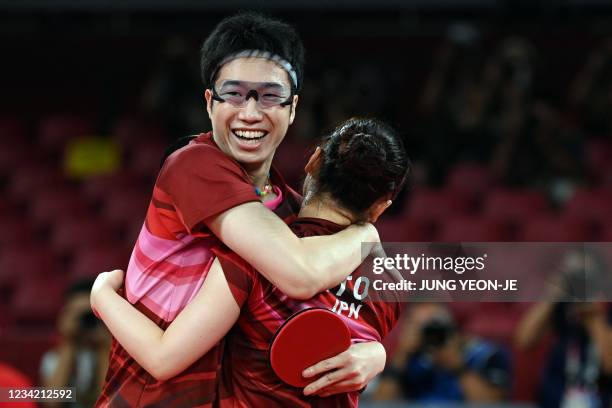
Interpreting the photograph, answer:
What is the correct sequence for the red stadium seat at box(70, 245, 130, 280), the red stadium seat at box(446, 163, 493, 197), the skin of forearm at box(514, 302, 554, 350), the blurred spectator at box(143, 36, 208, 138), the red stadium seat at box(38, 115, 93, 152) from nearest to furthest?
the skin of forearm at box(514, 302, 554, 350), the red stadium seat at box(70, 245, 130, 280), the red stadium seat at box(446, 163, 493, 197), the blurred spectator at box(143, 36, 208, 138), the red stadium seat at box(38, 115, 93, 152)

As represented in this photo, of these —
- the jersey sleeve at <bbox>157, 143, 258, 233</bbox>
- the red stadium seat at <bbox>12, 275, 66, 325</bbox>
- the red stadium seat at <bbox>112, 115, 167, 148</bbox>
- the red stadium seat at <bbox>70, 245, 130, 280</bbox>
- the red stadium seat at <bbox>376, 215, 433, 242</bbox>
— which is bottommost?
the jersey sleeve at <bbox>157, 143, 258, 233</bbox>

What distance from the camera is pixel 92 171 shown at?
24.6 feet

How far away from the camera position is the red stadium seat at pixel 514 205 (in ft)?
20.4

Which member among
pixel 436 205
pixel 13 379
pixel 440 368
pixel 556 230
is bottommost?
pixel 13 379

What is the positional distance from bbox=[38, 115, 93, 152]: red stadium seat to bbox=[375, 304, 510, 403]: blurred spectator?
389 cm

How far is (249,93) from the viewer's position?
226 centimetres

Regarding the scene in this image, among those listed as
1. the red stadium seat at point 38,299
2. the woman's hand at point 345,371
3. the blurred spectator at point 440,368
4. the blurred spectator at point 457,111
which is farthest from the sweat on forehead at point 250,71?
the blurred spectator at point 457,111

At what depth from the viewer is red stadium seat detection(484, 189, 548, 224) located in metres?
6.22

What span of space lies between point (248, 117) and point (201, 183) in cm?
21

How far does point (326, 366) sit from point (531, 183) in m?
4.53

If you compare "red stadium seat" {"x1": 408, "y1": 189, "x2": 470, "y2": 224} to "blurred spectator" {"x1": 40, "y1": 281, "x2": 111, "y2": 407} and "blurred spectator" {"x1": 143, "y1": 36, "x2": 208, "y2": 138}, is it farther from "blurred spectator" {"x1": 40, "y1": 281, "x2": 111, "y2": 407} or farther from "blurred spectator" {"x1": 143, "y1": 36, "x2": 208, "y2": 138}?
"blurred spectator" {"x1": 40, "y1": 281, "x2": 111, "y2": 407}

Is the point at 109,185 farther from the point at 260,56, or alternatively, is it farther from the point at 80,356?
the point at 260,56

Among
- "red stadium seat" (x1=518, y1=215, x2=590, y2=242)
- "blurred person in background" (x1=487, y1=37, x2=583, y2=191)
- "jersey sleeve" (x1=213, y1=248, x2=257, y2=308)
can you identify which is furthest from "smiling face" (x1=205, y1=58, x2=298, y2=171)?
"blurred person in background" (x1=487, y1=37, x2=583, y2=191)

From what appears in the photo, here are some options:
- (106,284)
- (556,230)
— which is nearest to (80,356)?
(106,284)
